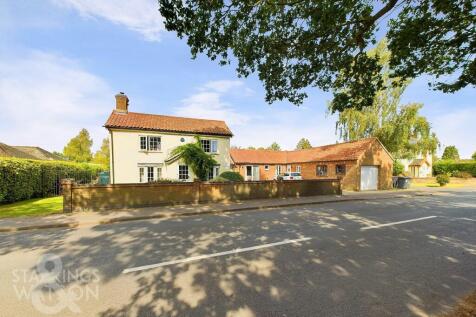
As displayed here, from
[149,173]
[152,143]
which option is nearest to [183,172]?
[149,173]

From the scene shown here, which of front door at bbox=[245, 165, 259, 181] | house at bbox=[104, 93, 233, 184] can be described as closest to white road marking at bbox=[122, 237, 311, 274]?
house at bbox=[104, 93, 233, 184]

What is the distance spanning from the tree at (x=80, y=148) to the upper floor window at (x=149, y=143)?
35.2 metres

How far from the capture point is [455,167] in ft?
143

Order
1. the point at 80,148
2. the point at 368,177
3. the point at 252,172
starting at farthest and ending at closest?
the point at 80,148
the point at 252,172
the point at 368,177

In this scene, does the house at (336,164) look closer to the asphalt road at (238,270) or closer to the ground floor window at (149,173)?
the asphalt road at (238,270)

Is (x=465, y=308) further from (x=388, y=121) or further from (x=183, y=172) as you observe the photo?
(x=388, y=121)

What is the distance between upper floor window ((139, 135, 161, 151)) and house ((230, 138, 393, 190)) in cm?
1330

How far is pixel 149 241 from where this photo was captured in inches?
263

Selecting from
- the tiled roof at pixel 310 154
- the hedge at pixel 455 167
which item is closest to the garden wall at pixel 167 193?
the tiled roof at pixel 310 154

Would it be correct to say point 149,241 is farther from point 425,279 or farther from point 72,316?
point 425,279

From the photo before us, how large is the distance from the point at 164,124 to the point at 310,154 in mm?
20902

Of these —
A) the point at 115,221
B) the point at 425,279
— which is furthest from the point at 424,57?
the point at 115,221

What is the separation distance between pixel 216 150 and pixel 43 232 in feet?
52.7

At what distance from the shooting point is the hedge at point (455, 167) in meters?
41.3
